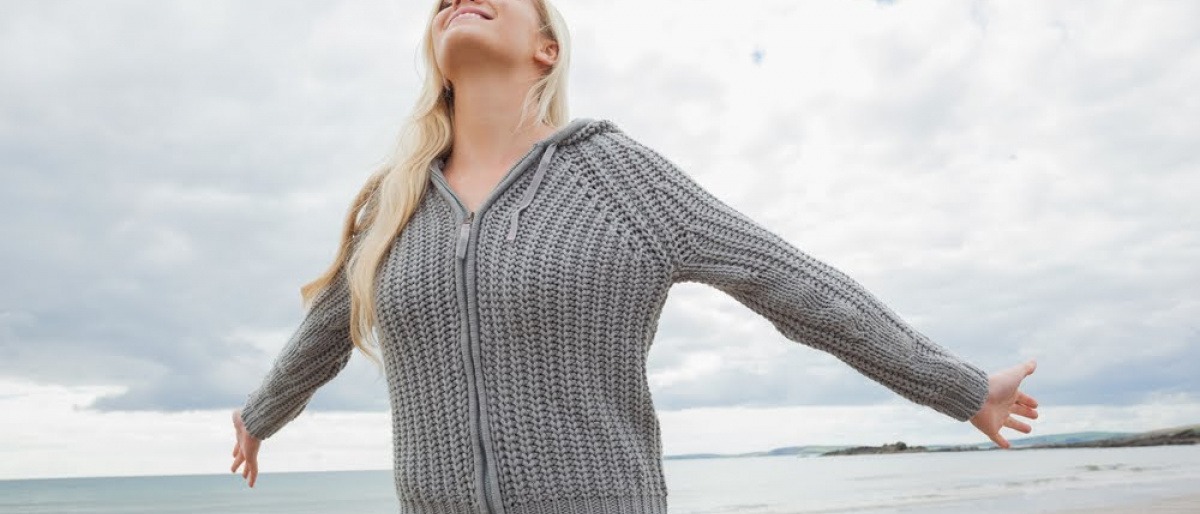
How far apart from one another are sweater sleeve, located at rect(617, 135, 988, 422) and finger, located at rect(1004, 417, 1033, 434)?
103 mm

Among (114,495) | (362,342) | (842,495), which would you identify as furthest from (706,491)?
(114,495)

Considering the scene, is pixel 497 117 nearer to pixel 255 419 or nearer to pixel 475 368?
pixel 475 368

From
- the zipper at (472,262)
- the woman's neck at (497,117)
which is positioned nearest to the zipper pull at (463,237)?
the zipper at (472,262)

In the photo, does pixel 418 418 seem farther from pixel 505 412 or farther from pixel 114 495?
pixel 114 495

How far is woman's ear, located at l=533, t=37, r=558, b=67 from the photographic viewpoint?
2311 mm

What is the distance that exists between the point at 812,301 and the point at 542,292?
55 cm

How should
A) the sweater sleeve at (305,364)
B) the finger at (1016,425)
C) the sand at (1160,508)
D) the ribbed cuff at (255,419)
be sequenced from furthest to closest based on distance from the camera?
the sand at (1160,508)
the ribbed cuff at (255,419)
the sweater sleeve at (305,364)
the finger at (1016,425)

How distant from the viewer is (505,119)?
2264 mm

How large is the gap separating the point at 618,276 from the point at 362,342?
64cm

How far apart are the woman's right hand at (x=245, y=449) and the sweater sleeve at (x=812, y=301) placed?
1.27m

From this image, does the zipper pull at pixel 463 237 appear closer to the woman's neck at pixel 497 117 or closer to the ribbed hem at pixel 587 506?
the woman's neck at pixel 497 117

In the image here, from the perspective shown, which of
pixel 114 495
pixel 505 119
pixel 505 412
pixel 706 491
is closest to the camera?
pixel 505 412

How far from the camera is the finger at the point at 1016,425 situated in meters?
2.16

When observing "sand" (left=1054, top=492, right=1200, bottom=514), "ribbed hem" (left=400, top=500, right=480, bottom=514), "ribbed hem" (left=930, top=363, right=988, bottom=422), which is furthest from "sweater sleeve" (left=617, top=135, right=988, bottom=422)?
"sand" (left=1054, top=492, right=1200, bottom=514)
